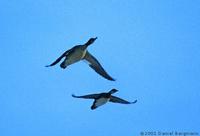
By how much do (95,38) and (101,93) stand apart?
431cm

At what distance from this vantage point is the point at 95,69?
28.8 meters

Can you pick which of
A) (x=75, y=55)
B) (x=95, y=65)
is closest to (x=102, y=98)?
(x=95, y=65)

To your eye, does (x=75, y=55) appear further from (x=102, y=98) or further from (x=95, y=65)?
(x=102, y=98)

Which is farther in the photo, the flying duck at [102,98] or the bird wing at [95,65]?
the flying duck at [102,98]

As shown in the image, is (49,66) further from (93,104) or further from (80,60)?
(93,104)

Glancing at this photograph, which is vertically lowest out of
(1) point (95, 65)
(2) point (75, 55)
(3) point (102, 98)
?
(2) point (75, 55)

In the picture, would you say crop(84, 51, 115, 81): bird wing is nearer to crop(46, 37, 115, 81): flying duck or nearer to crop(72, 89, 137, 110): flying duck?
crop(46, 37, 115, 81): flying duck

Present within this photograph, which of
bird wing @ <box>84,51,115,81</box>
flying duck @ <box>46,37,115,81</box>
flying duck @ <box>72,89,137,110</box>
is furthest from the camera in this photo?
flying duck @ <box>72,89,137,110</box>

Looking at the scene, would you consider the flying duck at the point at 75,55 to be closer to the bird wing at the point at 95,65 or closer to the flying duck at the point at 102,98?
the bird wing at the point at 95,65

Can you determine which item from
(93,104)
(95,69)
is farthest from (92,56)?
(93,104)

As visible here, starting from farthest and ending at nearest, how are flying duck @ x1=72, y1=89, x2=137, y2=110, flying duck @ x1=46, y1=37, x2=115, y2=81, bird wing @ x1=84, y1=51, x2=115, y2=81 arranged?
flying duck @ x1=72, y1=89, x2=137, y2=110, bird wing @ x1=84, y1=51, x2=115, y2=81, flying duck @ x1=46, y1=37, x2=115, y2=81

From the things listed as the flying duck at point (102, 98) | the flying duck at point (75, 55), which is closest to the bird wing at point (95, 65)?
the flying duck at point (75, 55)

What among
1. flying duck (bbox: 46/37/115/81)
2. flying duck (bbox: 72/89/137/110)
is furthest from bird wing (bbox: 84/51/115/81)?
flying duck (bbox: 72/89/137/110)

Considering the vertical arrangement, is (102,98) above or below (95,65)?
below
